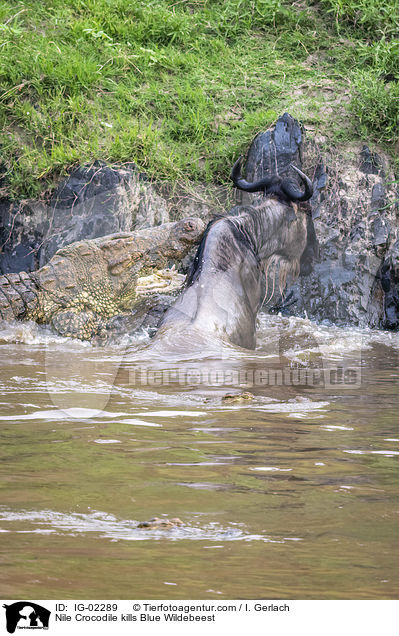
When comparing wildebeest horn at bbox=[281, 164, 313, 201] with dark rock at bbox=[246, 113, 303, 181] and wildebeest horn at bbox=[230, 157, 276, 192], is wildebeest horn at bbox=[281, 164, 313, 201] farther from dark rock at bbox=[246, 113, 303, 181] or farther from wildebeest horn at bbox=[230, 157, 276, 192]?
dark rock at bbox=[246, 113, 303, 181]

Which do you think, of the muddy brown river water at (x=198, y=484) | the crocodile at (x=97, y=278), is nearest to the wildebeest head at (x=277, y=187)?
the crocodile at (x=97, y=278)

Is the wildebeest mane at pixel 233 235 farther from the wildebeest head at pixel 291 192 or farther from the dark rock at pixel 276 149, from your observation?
the dark rock at pixel 276 149

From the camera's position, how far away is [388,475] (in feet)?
7.50

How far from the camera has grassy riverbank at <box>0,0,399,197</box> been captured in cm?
887

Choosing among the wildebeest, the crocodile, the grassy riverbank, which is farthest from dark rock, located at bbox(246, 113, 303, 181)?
the crocodile

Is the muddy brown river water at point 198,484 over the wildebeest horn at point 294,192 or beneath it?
beneath

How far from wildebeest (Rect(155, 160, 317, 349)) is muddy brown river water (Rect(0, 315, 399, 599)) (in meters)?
0.92

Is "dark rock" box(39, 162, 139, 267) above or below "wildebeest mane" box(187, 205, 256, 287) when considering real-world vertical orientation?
above

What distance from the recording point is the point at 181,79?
994 centimetres

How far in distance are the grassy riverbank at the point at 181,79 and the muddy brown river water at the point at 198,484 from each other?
5.15 m

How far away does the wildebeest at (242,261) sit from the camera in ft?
17.2

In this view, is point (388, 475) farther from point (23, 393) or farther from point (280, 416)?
point (23, 393)

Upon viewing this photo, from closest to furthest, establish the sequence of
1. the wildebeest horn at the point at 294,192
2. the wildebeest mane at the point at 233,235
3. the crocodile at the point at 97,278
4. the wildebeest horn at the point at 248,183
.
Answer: the wildebeest mane at the point at 233,235 → the crocodile at the point at 97,278 → the wildebeest horn at the point at 294,192 → the wildebeest horn at the point at 248,183
